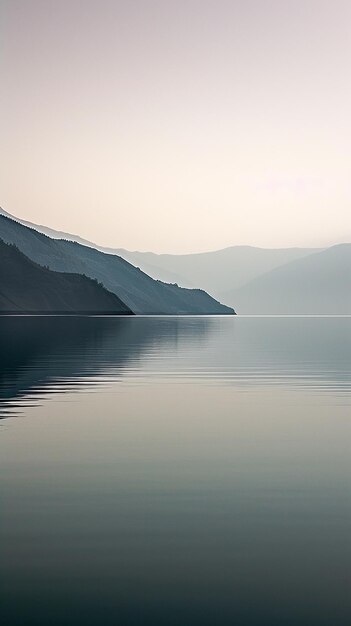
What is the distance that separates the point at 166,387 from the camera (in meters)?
42.3

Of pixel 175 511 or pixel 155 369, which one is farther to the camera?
pixel 155 369

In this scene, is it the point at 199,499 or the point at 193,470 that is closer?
the point at 199,499

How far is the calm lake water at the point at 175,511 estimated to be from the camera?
419 inches

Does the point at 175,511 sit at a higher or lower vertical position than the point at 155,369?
lower

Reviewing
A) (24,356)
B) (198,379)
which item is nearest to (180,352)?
(24,356)

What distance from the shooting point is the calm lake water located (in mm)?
10641

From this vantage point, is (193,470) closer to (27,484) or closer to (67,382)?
(27,484)

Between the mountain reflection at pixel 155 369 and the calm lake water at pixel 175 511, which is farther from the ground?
the mountain reflection at pixel 155 369

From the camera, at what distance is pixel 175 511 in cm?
1577

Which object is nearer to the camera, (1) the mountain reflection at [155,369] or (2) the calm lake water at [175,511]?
A: (2) the calm lake water at [175,511]

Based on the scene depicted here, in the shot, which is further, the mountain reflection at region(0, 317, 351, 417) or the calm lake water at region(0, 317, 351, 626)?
the mountain reflection at region(0, 317, 351, 417)

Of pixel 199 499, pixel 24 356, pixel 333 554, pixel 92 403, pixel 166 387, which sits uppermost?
pixel 24 356

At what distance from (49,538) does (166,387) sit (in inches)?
1130

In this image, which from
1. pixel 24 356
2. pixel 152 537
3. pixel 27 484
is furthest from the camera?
pixel 24 356
